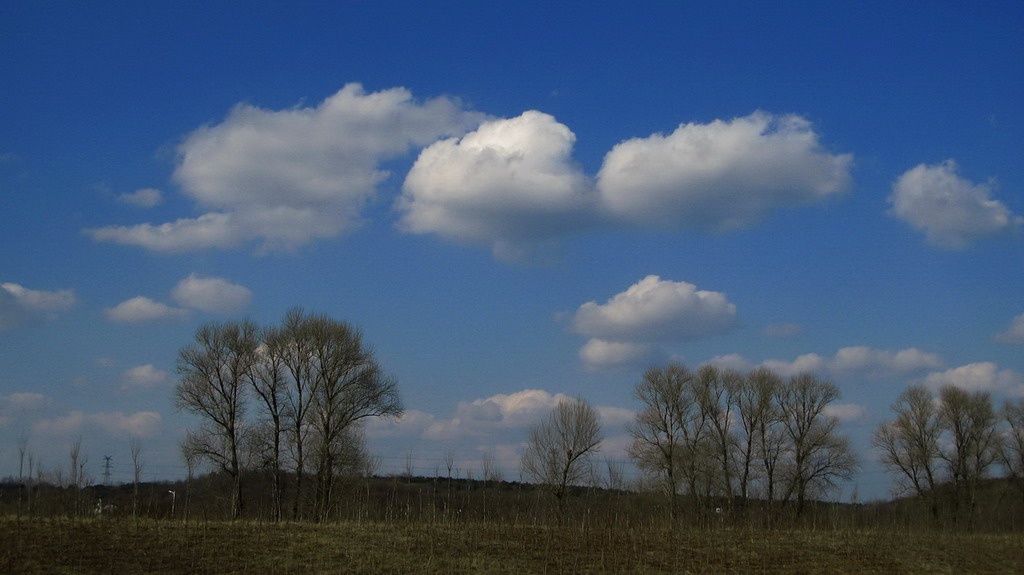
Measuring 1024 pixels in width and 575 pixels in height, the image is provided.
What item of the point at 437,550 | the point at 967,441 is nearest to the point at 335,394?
the point at 437,550

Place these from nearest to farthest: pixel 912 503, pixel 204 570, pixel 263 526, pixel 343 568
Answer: pixel 204 570, pixel 343 568, pixel 263 526, pixel 912 503

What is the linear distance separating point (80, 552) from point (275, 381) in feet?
80.9

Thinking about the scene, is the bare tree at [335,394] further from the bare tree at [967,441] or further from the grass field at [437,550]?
the bare tree at [967,441]

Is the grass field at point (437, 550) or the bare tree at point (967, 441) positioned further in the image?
the bare tree at point (967, 441)

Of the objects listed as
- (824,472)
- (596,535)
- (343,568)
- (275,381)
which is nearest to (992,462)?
(824,472)

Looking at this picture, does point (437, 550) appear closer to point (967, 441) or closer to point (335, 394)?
point (335, 394)

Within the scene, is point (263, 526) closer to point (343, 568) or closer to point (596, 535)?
point (343, 568)

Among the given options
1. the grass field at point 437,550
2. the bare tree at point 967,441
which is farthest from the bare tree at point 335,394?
the bare tree at point 967,441

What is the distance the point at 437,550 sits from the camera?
2430cm

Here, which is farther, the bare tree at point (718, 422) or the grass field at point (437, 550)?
the bare tree at point (718, 422)

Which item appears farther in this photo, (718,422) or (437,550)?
(718,422)

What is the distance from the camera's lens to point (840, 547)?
29.1m

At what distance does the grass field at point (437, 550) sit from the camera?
67.6 ft

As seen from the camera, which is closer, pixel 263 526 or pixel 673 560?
pixel 673 560
